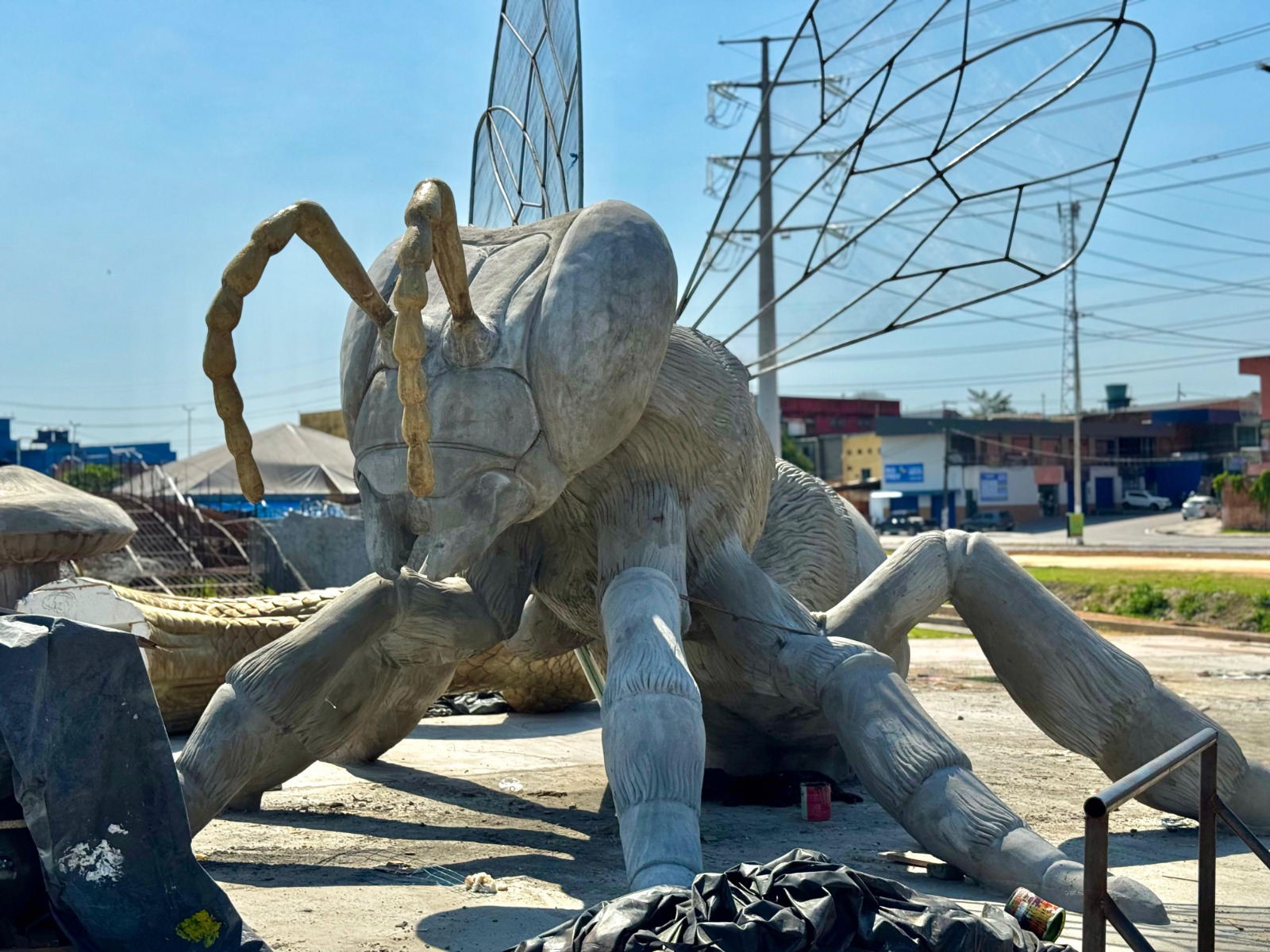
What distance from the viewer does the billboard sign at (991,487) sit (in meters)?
45.8

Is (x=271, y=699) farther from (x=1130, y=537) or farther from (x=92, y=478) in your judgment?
(x=1130, y=537)

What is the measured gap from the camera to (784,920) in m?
2.75

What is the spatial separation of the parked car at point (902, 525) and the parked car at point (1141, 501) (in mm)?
10414

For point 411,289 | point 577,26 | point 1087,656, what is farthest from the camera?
point 577,26

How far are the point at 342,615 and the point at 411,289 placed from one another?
60.1 inches

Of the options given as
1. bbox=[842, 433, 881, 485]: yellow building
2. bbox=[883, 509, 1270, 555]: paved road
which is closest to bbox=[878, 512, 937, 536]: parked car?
bbox=[883, 509, 1270, 555]: paved road

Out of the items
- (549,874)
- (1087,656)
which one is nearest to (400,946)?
(549,874)

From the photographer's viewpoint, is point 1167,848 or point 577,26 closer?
point 1167,848

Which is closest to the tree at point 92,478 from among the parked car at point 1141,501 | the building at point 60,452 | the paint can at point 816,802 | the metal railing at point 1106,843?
the building at point 60,452

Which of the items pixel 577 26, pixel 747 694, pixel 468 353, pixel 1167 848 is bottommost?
pixel 1167 848

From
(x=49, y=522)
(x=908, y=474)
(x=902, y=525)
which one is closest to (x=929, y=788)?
(x=49, y=522)

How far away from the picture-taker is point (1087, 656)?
15.6 ft

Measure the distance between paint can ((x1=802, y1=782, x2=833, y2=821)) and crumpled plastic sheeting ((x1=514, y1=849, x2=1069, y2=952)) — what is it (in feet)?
7.73

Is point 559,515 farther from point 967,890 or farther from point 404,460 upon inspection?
point 967,890
